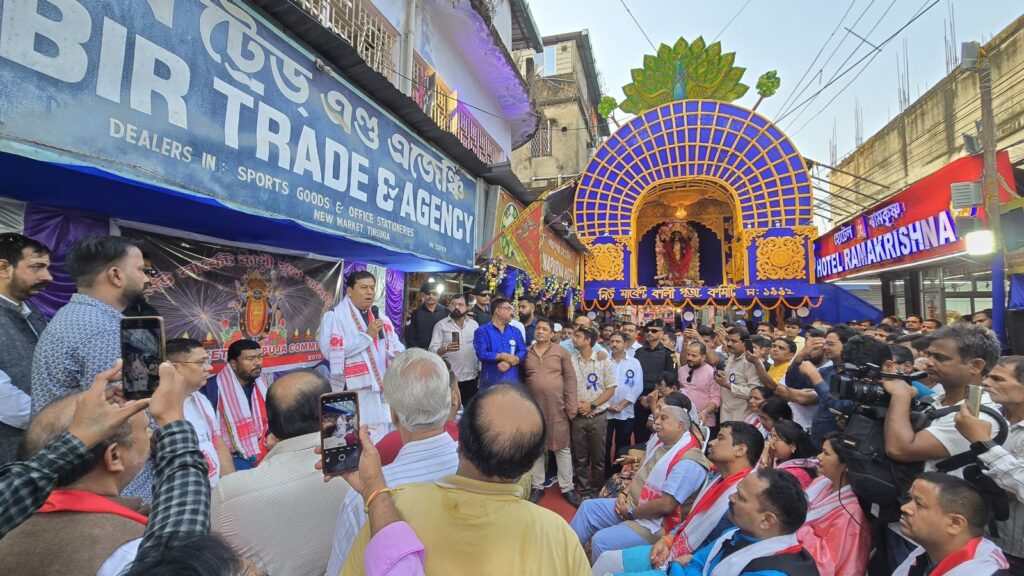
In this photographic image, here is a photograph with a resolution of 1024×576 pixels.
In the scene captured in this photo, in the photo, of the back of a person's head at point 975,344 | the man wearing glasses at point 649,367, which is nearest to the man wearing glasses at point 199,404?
the back of a person's head at point 975,344

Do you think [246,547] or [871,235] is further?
[871,235]

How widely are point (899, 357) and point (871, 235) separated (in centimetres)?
837

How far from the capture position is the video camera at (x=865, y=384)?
7.08 feet

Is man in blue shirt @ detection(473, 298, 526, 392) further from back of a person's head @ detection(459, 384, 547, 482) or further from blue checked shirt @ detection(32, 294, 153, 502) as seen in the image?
back of a person's head @ detection(459, 384, 547, 482)

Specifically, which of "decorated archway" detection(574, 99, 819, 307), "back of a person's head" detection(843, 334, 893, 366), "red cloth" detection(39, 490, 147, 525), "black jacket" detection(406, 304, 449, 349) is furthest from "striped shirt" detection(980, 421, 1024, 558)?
"decorated archway" detection(574, 99, 819, 307)

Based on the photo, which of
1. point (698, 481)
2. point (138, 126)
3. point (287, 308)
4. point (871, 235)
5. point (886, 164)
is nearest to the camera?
point (138, 126)

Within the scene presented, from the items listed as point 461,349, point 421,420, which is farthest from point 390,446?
point 461,349

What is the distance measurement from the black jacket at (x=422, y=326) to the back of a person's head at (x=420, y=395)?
355cm

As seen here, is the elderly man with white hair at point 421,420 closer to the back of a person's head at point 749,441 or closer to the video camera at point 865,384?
the back of a person's head at point 749,441

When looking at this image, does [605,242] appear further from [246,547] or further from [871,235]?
[246,547]

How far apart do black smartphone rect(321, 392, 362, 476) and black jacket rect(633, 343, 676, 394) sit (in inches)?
191

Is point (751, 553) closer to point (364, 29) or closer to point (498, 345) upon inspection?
point (498, 345)

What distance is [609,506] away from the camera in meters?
3.04

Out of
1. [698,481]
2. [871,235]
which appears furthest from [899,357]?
[871,235]
